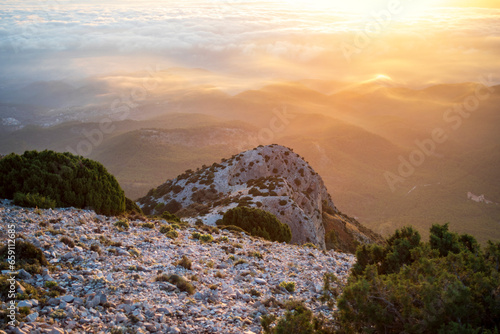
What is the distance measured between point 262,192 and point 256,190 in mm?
715

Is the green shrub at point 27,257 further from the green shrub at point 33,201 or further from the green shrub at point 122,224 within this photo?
the green shrub at point 122,224

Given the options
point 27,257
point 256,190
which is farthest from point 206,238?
point 256,190

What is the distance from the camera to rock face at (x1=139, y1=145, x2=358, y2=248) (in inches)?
1319

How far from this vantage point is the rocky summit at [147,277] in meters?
9.91

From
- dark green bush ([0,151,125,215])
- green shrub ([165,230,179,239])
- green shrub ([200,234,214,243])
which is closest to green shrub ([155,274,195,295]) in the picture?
green shrub ([165,230,179,239])

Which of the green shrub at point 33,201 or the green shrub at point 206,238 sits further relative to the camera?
the green shrub at point 206,238

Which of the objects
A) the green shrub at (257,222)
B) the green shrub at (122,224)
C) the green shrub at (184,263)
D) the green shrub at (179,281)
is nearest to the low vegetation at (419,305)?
the green shrub at (179,281)

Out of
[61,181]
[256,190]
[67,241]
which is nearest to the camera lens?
[67,241]

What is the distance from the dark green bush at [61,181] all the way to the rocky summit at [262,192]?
14.1 m

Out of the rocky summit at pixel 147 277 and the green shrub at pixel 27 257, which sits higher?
the green shrub at pixel 27 257

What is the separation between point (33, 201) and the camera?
54.4 feet

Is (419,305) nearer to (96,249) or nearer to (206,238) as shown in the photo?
(96,249)

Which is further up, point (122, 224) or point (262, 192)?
point (122, 224)

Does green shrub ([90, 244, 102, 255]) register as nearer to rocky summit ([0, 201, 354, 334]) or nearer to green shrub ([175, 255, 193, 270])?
rocky summit ([0, 201, 354, 334])
